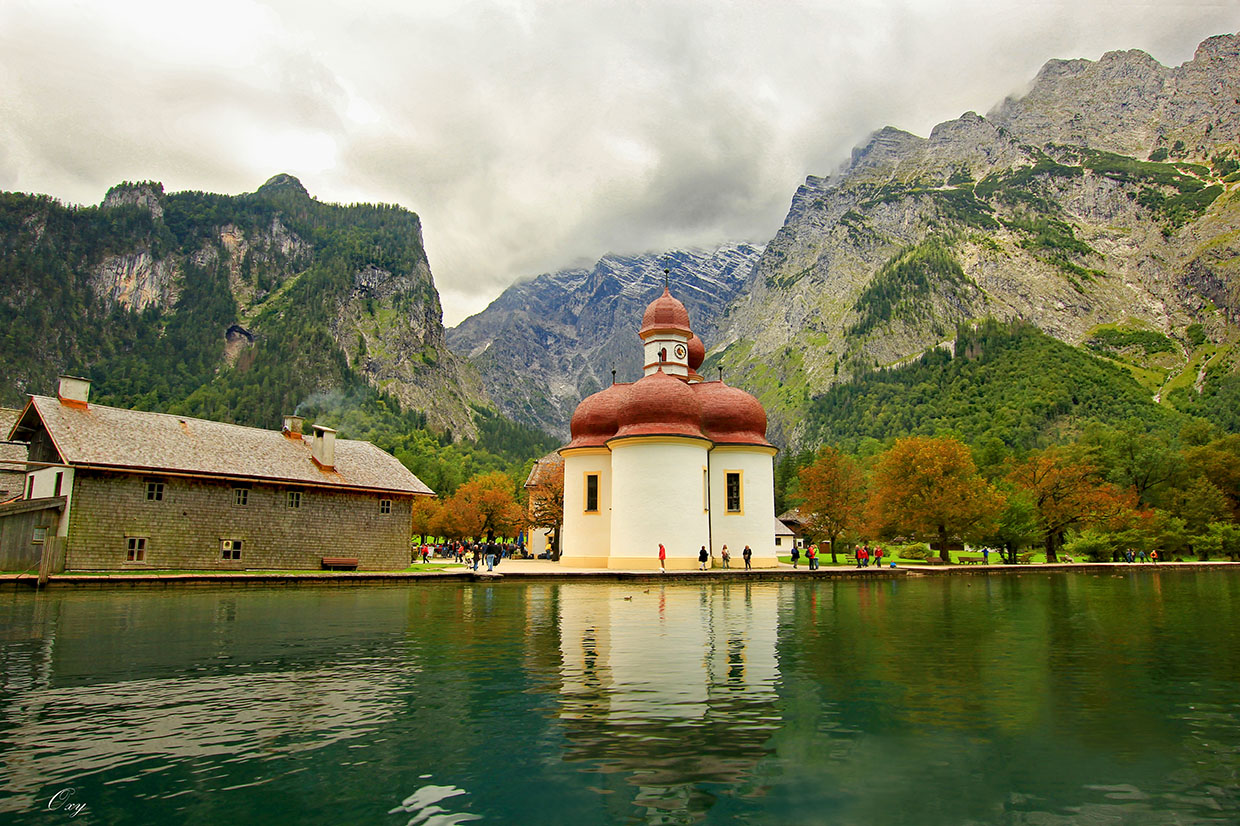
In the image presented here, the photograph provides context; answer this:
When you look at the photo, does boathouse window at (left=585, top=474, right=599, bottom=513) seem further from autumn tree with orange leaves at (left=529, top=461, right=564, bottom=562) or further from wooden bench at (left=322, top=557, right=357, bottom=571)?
wooden bench at (left=322, top=557, right=357, bottom=571)

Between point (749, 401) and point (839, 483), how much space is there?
18225 millimetres

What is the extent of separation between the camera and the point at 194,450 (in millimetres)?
33781

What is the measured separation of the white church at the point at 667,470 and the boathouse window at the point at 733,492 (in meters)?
0.05

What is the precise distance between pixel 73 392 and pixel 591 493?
80.2 ft

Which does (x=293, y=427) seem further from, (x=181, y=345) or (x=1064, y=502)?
(x=181, y=345)

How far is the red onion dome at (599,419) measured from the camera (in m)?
41.8

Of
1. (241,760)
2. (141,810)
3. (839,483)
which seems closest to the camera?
(141,810)

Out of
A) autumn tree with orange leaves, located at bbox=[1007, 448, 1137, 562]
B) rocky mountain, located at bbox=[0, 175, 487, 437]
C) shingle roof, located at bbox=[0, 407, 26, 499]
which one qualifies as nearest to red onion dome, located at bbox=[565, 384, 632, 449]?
shingle roof, located at bbox=[0, 407, 26, 499]

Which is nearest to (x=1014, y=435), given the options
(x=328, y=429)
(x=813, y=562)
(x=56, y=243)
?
(x=813, y=562)

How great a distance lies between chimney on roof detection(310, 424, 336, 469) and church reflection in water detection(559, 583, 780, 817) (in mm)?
23273

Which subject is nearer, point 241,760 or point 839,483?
point 241,760

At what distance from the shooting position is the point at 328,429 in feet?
124

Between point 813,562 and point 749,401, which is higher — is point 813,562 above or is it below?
below

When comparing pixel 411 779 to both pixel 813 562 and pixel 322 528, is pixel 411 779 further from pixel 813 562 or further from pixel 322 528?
pixel 813 562
